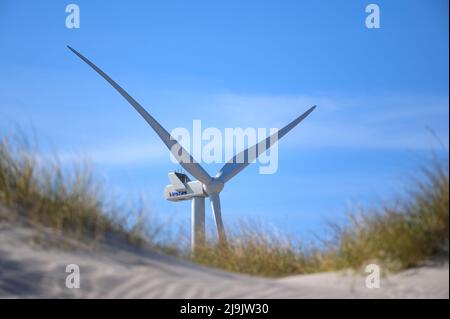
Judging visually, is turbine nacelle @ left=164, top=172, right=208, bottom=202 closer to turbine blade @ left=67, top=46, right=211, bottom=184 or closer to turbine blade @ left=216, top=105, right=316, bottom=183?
turbine blade @ left=216, top=105, right=316, bottom=183

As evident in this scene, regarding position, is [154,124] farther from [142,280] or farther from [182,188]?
[142,280]

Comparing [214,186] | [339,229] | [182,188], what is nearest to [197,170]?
[214,186]

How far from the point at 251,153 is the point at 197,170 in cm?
229

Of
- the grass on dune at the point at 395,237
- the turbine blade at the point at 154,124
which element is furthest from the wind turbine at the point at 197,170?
the grass on dune at the point at 395,237

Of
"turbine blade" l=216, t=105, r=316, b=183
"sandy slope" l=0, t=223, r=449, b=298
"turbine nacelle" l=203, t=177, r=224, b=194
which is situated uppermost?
"turbine blade" l=216, t=105, r=316, b=183

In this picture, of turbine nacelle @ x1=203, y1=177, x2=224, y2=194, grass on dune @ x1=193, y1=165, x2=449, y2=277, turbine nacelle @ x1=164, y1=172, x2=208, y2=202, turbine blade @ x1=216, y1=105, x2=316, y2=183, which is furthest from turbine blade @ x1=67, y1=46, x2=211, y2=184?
grass on dune @ x1=193, y1=165, x2=449, y2=277

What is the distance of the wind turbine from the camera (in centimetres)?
2248

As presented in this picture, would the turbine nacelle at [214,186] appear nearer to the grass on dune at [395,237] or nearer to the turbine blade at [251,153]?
the turbine blade at [251,153]

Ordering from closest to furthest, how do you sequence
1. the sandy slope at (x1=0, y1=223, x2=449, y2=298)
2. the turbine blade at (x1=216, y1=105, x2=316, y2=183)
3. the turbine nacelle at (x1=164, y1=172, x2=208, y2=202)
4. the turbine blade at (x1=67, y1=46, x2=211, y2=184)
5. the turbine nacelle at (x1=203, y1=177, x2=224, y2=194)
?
1. the sandy slope at (x1=0, y1=223, x2=449, y2=298)
2. the turbine blade at (x1=67, y1=46, x2=211, y2=184)
3. the turbine blade at (x1=216, y1=105, x2=316, y2=183)
4. the turbine nacelle at (x1=203, y1=177, x2=224, y2=194)
5. the turbine nacelle at (x1=164, y1=172, x2=208, y2=202)

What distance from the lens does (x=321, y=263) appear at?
11.3m

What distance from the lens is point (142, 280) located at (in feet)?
28.9
